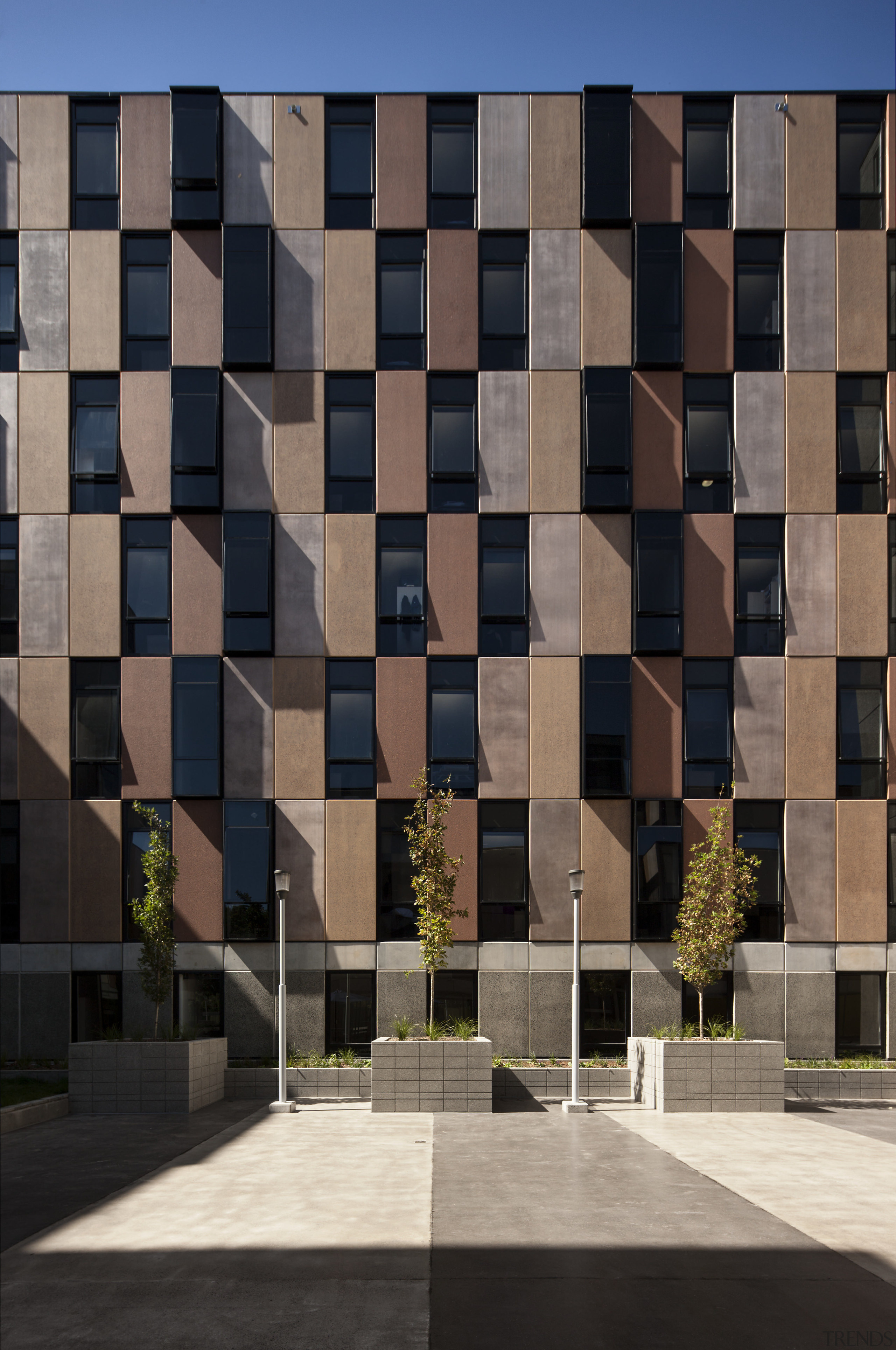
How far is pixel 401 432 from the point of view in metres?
22.4

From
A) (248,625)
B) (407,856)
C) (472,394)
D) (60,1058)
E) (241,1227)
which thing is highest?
(472,394)

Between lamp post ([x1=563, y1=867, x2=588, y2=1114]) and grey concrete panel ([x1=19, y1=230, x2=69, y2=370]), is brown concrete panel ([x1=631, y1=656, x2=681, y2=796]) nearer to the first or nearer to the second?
lamp post ([x1=563, y1=867, x2=588, y2=1114])

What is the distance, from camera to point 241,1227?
10.3 metres

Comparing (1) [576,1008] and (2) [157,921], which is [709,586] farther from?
(2) [157,921]

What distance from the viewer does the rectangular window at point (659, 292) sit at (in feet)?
73.2

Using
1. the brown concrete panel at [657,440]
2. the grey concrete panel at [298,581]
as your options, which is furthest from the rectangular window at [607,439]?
the grey concrete panel at [298,581]

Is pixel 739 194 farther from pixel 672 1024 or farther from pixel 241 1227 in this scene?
pixel 241 1227

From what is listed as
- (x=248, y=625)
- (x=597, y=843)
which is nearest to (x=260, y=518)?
(x=248, y=625)

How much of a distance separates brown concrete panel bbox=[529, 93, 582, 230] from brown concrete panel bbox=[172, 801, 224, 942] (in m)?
14.5

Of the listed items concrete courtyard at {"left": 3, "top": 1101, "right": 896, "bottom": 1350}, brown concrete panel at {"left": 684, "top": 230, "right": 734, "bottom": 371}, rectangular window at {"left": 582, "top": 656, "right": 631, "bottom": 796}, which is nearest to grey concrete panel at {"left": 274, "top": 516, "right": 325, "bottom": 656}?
rectangular window at {"left": 582, "top": 656, "right": 631, "bottom": 796}

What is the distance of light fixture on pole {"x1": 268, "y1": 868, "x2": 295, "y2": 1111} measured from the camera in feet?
60.4

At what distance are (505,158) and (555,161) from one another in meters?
1.09

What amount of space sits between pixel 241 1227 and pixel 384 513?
1491 centimetres

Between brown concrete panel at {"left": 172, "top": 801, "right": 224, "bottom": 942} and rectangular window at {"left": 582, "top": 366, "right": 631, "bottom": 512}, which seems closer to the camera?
brown concrete panel at {"left": 172, "top": 801, "right": 224, "bottom": 942}
